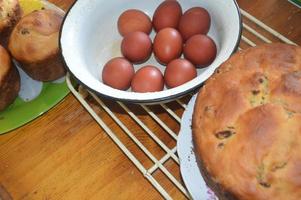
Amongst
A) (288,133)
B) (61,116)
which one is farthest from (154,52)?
(288,133)

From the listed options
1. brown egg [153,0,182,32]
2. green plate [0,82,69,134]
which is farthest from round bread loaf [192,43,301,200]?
green plate [0,82,69,134]

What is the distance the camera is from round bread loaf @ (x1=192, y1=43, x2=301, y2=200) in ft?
1.79

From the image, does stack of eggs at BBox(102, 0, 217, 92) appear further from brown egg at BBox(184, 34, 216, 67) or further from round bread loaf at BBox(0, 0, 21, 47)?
round bread loaf at BBox(0, 0, 21, 47)

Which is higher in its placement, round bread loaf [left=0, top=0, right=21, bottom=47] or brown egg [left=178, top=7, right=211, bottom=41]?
brown egg [left=178, top=7, right=211, bottom=41]

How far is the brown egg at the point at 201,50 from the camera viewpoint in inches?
32.3

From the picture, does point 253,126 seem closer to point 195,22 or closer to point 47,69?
point 195,22

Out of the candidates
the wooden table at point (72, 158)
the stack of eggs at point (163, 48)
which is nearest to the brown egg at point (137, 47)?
the stack of eggs at point (163, 48)

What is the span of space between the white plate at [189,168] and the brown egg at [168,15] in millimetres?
242

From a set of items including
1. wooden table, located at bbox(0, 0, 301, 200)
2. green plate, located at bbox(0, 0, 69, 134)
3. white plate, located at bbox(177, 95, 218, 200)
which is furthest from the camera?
green plate, located at bbox(0, 0, 69, 134)

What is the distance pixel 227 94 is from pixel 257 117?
0.21ft

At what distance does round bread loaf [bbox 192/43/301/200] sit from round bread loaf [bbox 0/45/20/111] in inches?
18.5

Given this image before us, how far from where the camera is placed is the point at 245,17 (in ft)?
3.07

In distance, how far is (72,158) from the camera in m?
0.85

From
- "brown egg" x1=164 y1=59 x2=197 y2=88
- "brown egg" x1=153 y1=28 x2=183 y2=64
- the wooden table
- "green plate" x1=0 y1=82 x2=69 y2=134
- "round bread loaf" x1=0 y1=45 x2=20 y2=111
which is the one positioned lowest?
the wooden table
